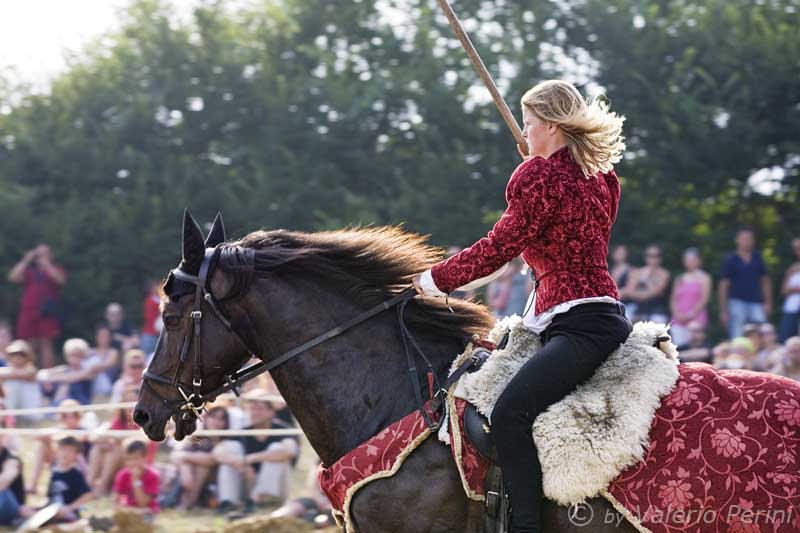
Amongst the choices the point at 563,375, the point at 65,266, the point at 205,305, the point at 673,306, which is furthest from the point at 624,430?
the point at 65,266

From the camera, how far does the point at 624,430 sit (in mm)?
4316

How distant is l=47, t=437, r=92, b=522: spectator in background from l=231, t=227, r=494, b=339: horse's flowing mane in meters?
5.20

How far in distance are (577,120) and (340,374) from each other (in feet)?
4.63

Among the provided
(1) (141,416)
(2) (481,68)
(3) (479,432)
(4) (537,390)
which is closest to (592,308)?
(4) (537,390)

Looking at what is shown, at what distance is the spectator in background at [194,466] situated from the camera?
32.6ft

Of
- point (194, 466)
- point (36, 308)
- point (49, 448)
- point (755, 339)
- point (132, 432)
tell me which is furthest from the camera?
point (36, 308)

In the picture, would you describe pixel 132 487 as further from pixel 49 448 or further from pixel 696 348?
pixel 696 348

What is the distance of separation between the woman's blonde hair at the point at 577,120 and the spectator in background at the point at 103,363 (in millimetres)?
8641

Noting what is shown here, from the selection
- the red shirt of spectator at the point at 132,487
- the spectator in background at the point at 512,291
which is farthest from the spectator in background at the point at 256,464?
the spectator in background at the point at 512,291

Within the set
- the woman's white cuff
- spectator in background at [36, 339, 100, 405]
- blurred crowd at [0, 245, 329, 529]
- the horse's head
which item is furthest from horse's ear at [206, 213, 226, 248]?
spectator in background at [36, 339, 100, 405]

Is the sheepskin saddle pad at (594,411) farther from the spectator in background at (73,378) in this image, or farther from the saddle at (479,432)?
the spectator in background at (73,378)

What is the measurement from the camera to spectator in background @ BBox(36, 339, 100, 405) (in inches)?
465

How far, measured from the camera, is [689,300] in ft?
39.9

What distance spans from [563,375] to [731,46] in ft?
39.5
